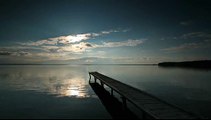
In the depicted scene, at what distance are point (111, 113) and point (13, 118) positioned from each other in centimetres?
653

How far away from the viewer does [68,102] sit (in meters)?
16.6

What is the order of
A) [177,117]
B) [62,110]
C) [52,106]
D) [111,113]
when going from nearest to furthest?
1. [177,117]
2. [111,113]
3. [62,110]
4. [52,106]

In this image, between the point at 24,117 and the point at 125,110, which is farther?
the point at 125,110

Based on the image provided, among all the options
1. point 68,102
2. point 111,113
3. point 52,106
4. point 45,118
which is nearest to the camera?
point 45,118

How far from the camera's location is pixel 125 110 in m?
13.4

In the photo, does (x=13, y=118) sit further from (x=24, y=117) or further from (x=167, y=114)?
(x=167, y=114)

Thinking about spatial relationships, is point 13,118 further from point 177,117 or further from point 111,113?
point 177,117

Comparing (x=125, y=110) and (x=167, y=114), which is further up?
(x=167, y=114)

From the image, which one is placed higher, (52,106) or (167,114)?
(167,114)

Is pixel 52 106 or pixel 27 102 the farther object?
pixel 27 102

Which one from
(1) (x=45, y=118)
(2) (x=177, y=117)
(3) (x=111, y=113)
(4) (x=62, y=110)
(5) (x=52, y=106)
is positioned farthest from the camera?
(5) (x=52, y=106)

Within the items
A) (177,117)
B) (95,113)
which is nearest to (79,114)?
(95,113)

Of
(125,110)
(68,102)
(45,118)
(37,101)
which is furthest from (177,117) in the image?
(37,101)

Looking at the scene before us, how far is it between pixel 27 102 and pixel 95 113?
724cm
